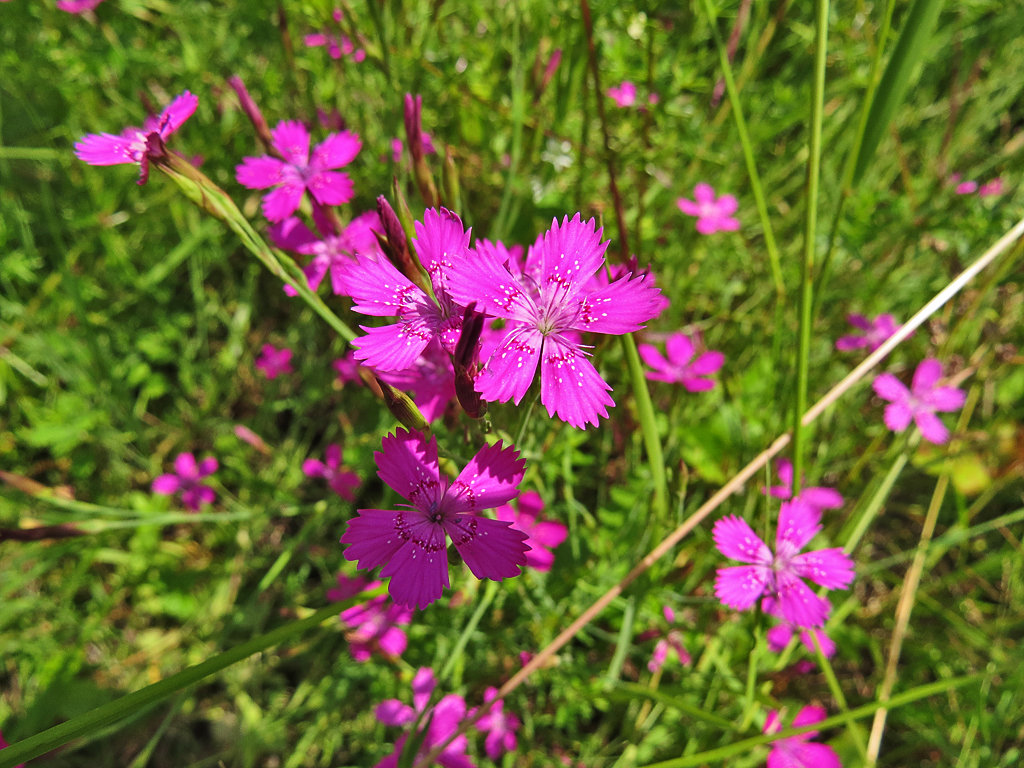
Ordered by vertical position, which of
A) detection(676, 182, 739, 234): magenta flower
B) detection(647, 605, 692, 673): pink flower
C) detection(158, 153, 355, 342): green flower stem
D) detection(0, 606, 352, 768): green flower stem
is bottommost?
detection(0, 606, 352, 768): green flower stem

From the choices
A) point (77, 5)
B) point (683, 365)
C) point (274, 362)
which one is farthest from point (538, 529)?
point (77, 5)

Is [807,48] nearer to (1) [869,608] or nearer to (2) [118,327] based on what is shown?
(1) [869,608]

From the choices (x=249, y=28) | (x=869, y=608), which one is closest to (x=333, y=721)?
(x=869, y=608)

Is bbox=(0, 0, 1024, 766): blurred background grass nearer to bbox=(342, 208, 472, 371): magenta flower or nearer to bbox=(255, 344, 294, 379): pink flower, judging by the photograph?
bbox=(255, 344, 294, 379): pink flower

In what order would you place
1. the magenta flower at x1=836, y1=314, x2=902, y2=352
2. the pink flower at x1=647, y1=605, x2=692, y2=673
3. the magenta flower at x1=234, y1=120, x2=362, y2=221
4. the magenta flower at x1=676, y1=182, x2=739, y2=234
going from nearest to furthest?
the magenta flower at x1=234, y1=120, x2=362, y2=221 < the pink flower at x1=647, y1=605, x2=692, y2=673 < the magenta flower at x1=836, y1=314, x2=902, y2=352 < the magenta flower at x1=676, y1=182, x2=739, y2=234

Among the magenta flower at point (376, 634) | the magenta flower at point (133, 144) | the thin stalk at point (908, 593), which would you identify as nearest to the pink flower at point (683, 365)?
the thin stalk at point (908, 593)

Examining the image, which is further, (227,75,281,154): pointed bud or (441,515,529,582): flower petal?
(227,75,281,154): pointed bud

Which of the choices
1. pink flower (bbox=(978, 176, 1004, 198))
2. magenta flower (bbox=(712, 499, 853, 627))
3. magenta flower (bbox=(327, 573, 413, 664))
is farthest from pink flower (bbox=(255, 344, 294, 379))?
pink flower (bbox=(978, 176, 1004, 198))
